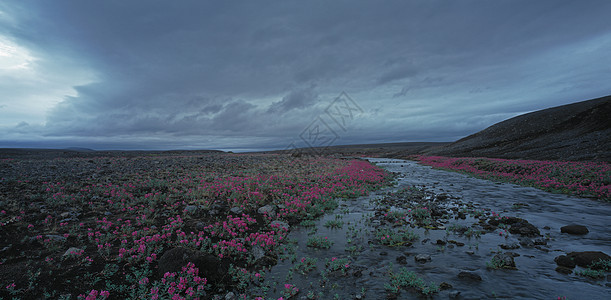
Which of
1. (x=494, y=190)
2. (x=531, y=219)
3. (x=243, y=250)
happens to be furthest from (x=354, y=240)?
(x=494, y=190)

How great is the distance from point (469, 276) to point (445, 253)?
138cm

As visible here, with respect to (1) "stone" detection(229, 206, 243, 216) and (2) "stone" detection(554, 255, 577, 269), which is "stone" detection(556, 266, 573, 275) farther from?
(1) "stone" detection(229, 206, 243, 216)

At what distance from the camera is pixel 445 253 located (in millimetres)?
6832

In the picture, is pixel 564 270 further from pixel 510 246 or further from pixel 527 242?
pixel 527 242

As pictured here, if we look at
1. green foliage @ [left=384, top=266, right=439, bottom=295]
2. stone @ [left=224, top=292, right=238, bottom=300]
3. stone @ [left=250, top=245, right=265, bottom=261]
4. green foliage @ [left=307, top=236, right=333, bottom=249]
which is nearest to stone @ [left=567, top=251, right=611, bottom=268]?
green foliage @ [left=384, top=266, right=439, bottom=295]

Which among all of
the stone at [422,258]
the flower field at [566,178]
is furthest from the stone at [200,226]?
the flower field at [566,178]

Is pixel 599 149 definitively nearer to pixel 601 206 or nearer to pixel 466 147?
pixel 601 206

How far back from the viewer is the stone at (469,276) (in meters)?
5.42

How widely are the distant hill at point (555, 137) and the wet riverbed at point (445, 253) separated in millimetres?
27919

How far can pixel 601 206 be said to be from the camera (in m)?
11.8

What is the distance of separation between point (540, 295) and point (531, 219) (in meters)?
7.17

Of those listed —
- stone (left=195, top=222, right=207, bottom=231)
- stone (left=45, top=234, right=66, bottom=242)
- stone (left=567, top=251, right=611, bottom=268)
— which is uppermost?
stone (left=45, top=234, right=66, bottom=242)

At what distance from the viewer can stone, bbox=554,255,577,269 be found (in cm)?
579

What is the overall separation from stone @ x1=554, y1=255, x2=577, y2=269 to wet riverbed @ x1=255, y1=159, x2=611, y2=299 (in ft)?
0.47
